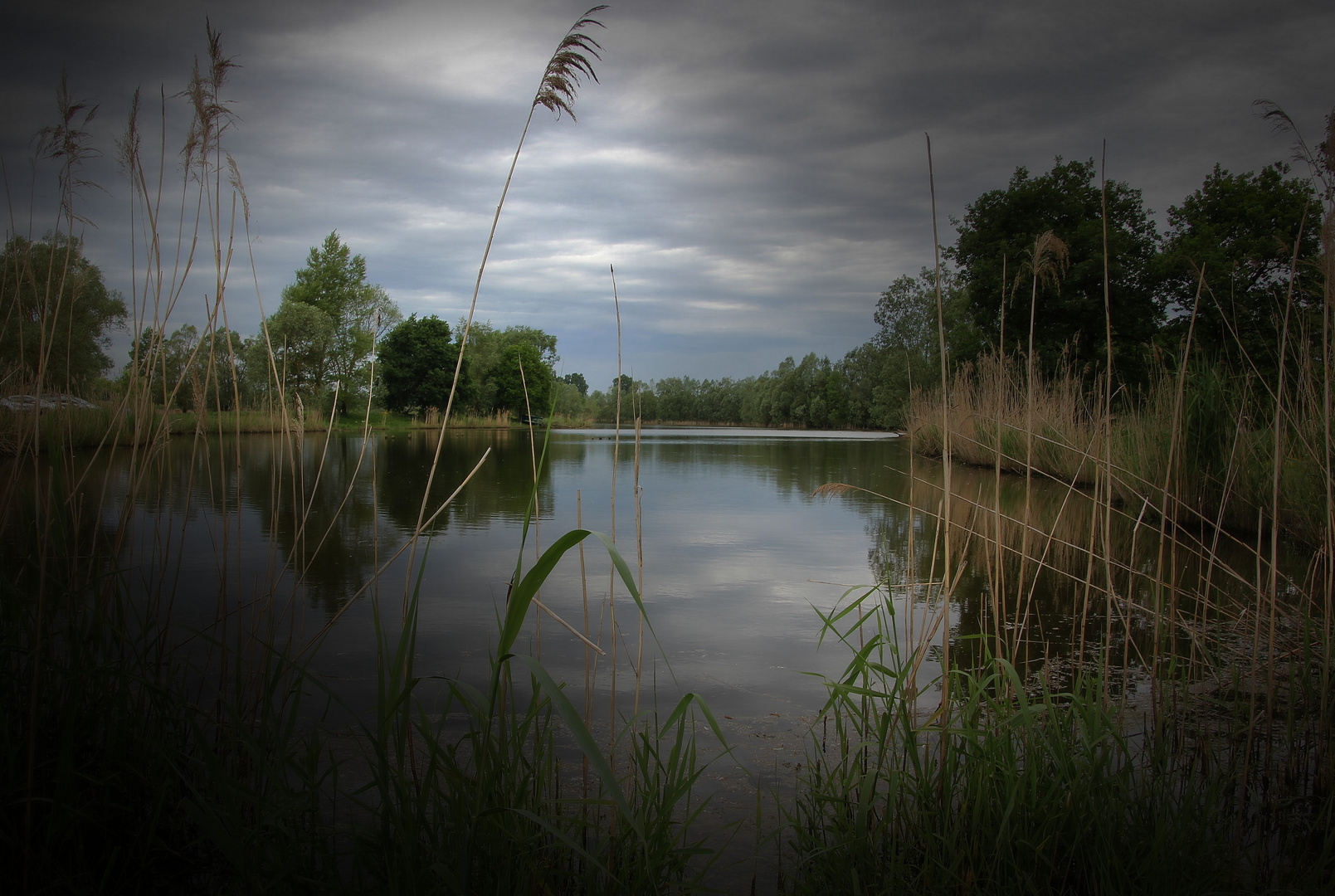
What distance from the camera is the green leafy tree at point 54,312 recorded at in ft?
5.41

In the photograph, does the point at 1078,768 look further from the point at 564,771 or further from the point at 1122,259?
the point at 1122,259

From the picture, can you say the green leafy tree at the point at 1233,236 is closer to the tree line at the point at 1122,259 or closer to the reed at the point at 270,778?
the tree line at the point at 1122,259

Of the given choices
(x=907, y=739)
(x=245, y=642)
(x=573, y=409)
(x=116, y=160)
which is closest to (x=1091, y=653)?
(x=907, y=739)

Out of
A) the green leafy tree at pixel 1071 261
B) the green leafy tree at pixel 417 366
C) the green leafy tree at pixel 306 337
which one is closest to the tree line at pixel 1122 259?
the green leafy tree at pixel 1071 261

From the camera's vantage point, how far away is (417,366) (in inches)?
1172

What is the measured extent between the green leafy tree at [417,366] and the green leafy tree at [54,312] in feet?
50.1

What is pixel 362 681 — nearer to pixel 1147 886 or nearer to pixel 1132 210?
pixel 1147 886

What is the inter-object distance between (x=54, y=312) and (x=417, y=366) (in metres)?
29.9

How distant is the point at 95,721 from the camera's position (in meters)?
1.39

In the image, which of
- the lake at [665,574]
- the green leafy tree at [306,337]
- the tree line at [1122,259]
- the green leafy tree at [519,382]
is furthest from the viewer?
the green leafy tree at [519,382]

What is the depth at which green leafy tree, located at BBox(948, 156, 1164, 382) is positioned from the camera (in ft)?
61.9

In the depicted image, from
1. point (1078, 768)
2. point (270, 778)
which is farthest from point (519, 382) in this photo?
point (1078, 768)

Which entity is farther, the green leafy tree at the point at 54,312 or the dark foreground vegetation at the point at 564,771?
the green leafy tree at the point at 54,312

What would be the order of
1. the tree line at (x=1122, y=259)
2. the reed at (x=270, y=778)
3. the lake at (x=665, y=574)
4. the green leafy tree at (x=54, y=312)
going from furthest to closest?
1. the tree line at (x=1122, y=259)
2. the lake at (x=665, y=574)
3. the green leafy tree at (x=54, y=312)
4. the reed at (x=270, y=778)
